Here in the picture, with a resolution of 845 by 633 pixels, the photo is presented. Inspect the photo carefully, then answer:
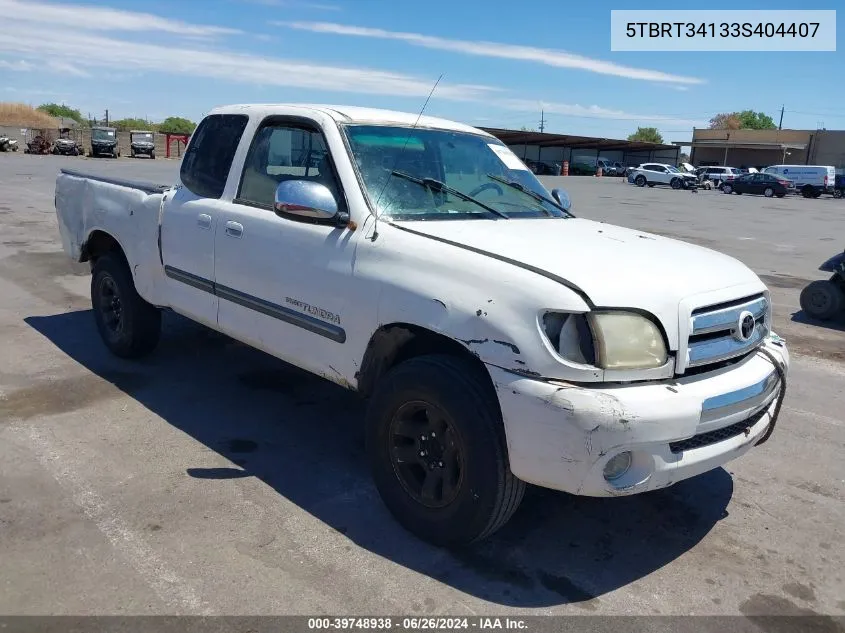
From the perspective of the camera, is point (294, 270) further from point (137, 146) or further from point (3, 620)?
point (137, 146)

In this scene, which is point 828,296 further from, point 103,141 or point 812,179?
point 103,141

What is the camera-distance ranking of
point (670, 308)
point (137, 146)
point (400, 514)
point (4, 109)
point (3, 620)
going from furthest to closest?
point (4, 109)
point (137, 146)
point (400, 514)
point (670, 308)
point (3, 620)

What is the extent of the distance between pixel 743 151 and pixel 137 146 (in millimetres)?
62994

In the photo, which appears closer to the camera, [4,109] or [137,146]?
[137,146]

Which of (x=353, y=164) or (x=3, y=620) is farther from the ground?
(x=353, y=164)

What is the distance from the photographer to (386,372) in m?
3.44

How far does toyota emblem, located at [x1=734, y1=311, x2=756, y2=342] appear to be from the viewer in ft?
10.3

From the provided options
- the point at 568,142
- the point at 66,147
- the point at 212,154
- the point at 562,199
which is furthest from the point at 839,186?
the point at 212,154

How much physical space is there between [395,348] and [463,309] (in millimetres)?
568

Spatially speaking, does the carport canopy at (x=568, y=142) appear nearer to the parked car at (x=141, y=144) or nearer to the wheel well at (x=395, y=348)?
the parked car at (x=141, y=144)

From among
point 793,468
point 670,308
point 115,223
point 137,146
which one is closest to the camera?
point 670,308

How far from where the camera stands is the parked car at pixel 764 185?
1759 inches

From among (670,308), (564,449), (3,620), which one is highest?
(670,308)

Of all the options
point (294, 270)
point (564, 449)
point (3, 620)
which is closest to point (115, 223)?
point (294, 270)
